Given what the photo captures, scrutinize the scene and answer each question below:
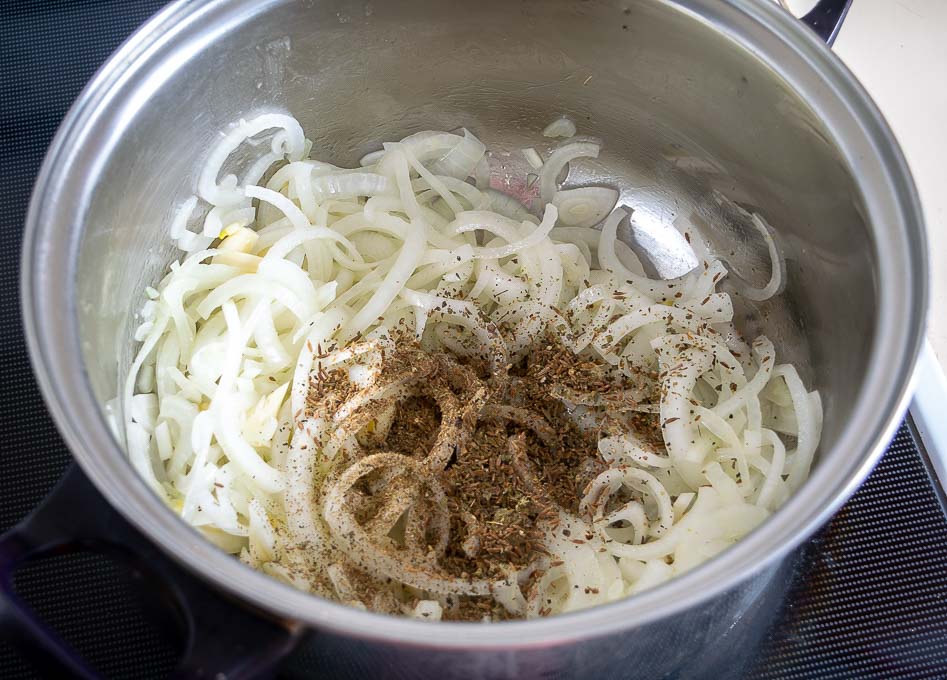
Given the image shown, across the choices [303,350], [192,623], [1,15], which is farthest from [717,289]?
[1,15]

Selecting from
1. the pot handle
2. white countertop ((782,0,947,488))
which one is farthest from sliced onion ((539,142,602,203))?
the pot handle

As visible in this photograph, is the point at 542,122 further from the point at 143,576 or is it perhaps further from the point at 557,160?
the point at 143,576

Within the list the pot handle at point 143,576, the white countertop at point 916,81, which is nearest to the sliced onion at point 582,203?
the white countertop at point 916,81

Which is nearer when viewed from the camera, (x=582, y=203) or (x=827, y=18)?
(x=827, y=18)

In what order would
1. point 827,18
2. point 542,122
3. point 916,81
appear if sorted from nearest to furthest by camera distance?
point 827,18 < point 542,122 < point 916,81

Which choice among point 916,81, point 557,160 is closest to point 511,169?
point 557,160

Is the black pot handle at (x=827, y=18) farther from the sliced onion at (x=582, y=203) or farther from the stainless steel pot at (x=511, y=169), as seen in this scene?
the sliced onion at (x=582, y=203)
